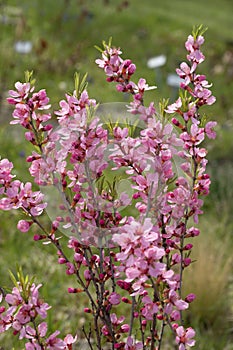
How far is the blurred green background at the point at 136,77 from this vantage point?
152 inches

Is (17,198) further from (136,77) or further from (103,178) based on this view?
(136,77)

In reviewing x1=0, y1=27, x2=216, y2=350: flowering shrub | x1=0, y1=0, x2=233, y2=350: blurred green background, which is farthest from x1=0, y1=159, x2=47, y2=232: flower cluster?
x1=0, y1=0, x2=233, y2=350: blurred green background

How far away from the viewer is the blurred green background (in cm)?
387

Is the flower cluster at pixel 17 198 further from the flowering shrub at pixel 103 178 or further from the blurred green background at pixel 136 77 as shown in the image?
the blurred green background at pixel 136 77

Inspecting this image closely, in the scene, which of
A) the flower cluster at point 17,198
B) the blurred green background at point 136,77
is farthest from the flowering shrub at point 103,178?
the blurred green background at point 136,77

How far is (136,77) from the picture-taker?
9078 millimetres

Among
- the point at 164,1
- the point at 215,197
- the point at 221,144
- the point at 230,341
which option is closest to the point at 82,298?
the point at 230,341

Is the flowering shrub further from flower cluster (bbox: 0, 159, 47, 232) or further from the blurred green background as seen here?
the blurred green background

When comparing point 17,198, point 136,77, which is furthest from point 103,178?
point 136,77

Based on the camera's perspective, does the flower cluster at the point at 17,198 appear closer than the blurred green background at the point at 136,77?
Yes

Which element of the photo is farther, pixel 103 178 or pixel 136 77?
pixel 136 77

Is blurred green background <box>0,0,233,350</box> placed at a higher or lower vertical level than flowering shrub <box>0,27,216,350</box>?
higher

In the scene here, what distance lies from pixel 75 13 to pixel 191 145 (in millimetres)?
9600

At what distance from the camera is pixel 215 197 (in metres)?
5.50
